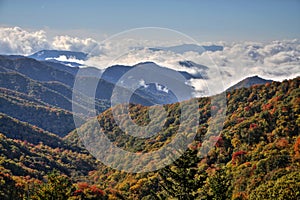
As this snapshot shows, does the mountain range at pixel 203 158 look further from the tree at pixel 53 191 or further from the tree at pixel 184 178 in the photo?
the tree at pixel 53 191

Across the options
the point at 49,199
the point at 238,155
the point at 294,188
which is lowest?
the point at 238,155

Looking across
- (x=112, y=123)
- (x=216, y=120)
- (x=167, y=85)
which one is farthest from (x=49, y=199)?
(x=112, y=123)

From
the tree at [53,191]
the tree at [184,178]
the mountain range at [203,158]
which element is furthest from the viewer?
the mountain range at [203,158]

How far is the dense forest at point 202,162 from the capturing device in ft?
99.6

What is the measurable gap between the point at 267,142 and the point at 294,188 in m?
40.1

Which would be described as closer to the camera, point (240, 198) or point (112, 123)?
point (240, 198)

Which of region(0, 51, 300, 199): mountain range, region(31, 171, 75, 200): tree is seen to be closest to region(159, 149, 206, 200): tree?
region(0, 51, 300, 199): mountain range

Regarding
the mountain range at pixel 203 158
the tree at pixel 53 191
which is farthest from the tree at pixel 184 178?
the tree at pixel 53 191

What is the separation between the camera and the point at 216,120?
112562 millimetres

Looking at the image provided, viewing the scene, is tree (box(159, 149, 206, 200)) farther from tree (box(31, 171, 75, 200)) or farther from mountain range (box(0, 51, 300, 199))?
tree (box(31, 171, 75, 200))

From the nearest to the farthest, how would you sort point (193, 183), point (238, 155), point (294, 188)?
point (193, 183) → point (294, 188) → point (238, 155)

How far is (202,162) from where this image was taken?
3720 inches

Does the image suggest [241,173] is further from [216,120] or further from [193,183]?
[193,183]

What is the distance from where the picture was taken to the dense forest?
1196 inches
